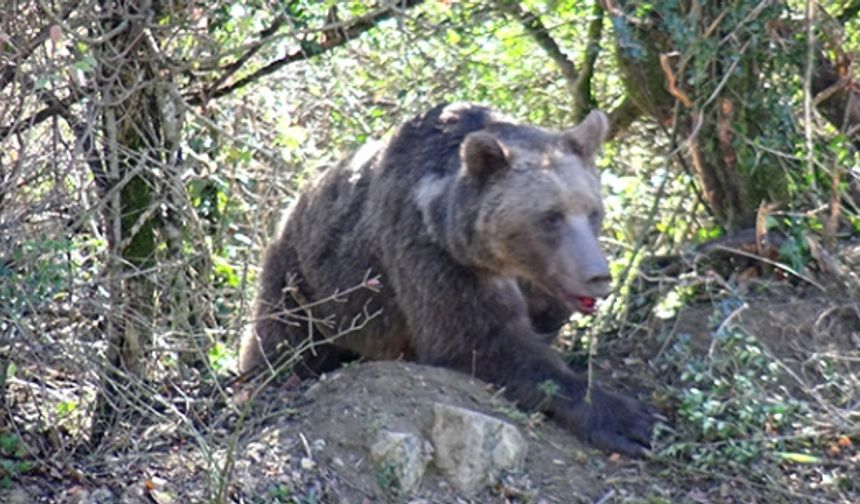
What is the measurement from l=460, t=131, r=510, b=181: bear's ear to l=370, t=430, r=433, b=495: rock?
65.7 inches

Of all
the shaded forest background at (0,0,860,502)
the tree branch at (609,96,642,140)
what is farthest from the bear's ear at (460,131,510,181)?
the tree branch at (609,96,642,140)

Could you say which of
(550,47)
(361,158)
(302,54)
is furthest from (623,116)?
(302,54)

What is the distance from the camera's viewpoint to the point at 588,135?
795 cm

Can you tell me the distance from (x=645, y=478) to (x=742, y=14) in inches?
95.0

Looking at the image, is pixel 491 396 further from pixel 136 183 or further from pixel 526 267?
pixel 136 183

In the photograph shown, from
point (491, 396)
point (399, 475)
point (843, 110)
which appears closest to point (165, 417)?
point (399, 475)

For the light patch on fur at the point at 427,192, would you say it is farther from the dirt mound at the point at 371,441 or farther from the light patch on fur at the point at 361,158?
the dirt mound at the point at 371,441

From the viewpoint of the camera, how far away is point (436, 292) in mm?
7801

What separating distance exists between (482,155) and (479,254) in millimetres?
511

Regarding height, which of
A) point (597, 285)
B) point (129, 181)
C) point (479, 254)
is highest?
point (129, 181)

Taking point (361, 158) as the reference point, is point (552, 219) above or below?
below

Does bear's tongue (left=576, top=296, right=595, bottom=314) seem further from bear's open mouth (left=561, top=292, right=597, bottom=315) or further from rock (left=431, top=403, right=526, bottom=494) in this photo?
rock (left=431, top=403, right=526, bottom=494)

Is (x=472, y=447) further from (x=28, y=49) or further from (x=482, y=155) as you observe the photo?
(x=28, y=49)

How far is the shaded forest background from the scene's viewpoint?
21.5ft
